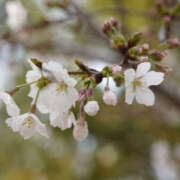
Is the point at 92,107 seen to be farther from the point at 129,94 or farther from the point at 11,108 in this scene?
the point at 11,108

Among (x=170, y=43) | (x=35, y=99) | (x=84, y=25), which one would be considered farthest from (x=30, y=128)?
(x=84, y=25)

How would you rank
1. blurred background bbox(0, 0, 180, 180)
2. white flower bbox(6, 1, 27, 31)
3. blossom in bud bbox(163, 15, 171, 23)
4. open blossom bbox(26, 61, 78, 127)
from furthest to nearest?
blurred background bbox(0, 0, 180, 180), white flower bbox(6, 1, 27, 31), blossom in bud bbox(163, 15, 171, 23), open blossom bbox(26, 61, 78, 127)

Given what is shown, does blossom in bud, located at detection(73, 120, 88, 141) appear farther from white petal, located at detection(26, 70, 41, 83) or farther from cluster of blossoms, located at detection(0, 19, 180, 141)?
white petal, located at detection(26, 70, 41, 83)

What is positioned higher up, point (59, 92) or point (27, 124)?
point (59, 92)

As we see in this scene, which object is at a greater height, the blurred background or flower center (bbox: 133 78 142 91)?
flower center (bbox: 133 78 142 91)

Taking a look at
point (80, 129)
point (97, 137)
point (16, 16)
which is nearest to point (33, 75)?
point (80, 129)

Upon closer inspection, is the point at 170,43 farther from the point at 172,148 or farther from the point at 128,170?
the point at 172,148

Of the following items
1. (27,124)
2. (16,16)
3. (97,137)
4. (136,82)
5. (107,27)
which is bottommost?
(97,137)

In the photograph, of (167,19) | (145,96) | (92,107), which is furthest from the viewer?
(167,19)

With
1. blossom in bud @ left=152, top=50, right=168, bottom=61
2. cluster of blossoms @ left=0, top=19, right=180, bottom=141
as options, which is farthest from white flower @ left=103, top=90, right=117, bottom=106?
blossom in bud @ left=152, top=50, right=168, bottom=61
